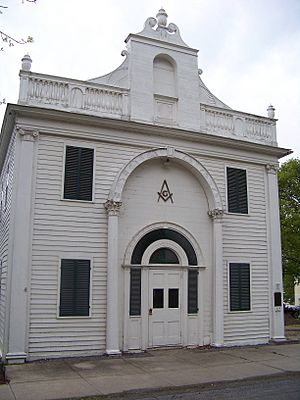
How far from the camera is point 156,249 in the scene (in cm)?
1437

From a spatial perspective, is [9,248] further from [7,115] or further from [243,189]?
[243,189]

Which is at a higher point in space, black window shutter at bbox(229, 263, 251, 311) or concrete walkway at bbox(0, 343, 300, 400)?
black window shutter at bbox(229, 263, 251, 311)

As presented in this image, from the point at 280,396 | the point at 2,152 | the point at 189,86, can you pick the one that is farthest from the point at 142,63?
the point at 280,396

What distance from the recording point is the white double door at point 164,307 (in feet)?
45.5

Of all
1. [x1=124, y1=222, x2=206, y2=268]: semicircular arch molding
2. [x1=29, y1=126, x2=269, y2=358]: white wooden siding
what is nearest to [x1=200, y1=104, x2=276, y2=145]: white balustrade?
[x1=29, y1=126, x2=269, y2=358]: white wooden siding

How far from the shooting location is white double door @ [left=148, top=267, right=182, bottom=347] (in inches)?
546

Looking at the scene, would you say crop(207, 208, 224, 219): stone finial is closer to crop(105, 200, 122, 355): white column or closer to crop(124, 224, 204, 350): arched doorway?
crop(124, 224, 204, 350): arched doorway

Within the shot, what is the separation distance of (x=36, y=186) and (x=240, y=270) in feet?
24.5

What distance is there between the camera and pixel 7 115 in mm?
13188

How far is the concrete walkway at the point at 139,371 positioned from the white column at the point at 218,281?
2.03 feet

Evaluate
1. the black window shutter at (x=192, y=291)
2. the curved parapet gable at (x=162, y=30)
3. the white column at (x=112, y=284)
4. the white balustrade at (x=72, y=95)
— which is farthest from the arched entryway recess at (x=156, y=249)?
the curved parapet gable at (x=162, y=30)

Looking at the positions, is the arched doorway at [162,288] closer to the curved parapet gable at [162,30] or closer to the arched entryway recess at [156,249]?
the arched entryway recess at [156,249]

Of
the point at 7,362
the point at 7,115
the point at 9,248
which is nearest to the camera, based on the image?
the point at 7,362

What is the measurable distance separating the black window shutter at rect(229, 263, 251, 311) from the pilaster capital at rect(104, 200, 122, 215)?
4544 mm
